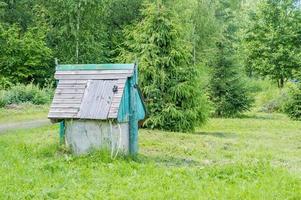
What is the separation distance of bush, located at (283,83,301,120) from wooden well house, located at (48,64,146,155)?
13.3 meters

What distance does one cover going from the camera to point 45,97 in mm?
22125

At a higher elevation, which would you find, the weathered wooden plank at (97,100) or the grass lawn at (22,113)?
the weathered wooden plank at (97,100)

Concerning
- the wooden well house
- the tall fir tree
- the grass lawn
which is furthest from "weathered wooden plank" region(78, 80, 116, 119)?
the tall fir tree

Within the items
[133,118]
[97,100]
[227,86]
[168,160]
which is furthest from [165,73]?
[227,86]

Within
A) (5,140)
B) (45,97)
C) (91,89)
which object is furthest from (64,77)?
(45,97)

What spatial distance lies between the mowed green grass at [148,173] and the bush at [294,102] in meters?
10.4

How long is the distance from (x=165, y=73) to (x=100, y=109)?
21.7ft

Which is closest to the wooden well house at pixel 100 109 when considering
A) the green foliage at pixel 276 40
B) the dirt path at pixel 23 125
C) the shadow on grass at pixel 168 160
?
the shadow on grass at pixel 168 160

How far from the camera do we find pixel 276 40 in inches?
1379

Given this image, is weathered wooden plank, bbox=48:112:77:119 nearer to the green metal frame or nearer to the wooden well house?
the wooden well house

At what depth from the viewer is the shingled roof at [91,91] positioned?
30.9ft

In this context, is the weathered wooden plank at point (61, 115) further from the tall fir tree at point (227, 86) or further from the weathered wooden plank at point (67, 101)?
the tall fir tree at point (227, 86)

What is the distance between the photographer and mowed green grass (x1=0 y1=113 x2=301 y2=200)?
270 inches

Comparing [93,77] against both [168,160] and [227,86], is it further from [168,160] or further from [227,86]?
[227,86]
